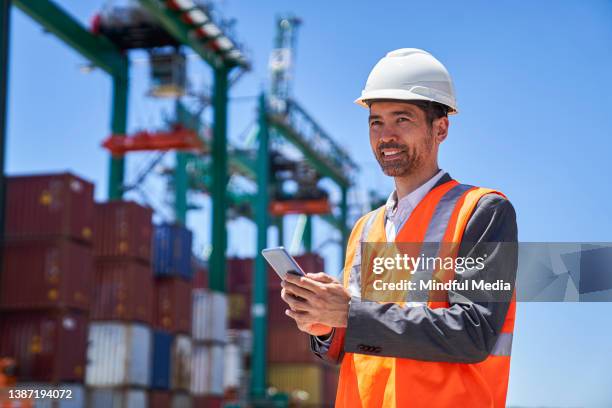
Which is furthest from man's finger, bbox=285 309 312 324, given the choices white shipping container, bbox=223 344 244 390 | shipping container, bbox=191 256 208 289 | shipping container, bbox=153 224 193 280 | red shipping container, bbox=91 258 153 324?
white shipping container, bbox=223 344 244 390

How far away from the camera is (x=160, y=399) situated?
75.7 feet

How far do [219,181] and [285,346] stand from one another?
929 centimetres

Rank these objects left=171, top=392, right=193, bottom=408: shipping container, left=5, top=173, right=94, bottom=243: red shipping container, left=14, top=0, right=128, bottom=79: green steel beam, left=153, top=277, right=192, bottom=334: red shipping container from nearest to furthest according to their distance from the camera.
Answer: left=5, top=173, right=94, bottom=243: red shipping container
left=14, top=0, right=128, bottom=79: green steel beam
left=153, top=277, right=192, bottom=334: red shipping container
left=171, top=392, right=193, bottom=408: shipping container

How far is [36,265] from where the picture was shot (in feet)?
58.7

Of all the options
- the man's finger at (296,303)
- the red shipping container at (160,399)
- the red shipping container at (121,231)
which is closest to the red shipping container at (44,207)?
the red shipping container at (121,231)

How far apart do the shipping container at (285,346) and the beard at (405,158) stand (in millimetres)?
31170

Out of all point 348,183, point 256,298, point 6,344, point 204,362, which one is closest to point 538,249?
point 6,344

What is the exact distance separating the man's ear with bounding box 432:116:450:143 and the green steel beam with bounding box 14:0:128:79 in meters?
20.2

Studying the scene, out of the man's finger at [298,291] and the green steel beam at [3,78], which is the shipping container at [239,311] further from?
the man's finger at [298,291]

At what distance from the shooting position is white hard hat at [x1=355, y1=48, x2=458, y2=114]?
2311mm

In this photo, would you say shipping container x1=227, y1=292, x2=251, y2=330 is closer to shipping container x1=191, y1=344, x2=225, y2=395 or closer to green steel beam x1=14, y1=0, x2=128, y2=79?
shipping container x1=191, y1=344, x2=225, y2=395

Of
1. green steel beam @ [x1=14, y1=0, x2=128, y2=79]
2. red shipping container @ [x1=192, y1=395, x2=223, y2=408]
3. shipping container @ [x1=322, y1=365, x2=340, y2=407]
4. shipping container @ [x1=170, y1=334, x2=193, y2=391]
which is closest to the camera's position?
green steel beam @ [x1=14, y1=0, x2=128, y2=79]

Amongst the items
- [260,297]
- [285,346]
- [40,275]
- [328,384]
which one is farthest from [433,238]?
[328,384]

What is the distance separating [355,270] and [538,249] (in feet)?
1.82
